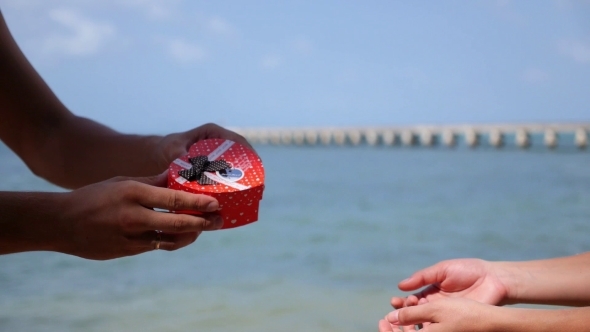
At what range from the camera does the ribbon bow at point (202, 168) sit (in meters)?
1.39

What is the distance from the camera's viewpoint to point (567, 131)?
2483cm

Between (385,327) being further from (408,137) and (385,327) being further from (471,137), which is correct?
(408,137)

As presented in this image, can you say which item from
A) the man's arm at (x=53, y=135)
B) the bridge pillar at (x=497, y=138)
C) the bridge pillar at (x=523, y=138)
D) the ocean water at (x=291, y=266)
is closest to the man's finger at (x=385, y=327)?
the man's arm at (x=53, y=135)

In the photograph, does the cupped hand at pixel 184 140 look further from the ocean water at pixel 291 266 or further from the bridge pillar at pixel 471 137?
the bridge pillar at pixel 471 137

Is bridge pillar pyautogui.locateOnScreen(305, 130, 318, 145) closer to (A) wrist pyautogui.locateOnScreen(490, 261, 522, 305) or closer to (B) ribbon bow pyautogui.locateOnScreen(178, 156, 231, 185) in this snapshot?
(A) wrist pyautogui.locateOnScreen(490, 261, 522, 305)

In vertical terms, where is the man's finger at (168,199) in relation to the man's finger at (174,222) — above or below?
above

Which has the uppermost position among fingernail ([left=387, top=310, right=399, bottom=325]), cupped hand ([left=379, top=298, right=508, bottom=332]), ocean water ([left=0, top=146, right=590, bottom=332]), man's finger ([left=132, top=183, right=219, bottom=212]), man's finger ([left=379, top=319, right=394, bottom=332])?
man's finger ([left=132, top=183, right=219, bottom=212])

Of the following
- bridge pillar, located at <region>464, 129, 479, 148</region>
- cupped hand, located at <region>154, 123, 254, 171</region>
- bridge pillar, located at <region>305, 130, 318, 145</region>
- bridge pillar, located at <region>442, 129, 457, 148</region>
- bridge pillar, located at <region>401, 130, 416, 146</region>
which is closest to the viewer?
cupped hand, located at <region>154, 123, 254, 171</region>

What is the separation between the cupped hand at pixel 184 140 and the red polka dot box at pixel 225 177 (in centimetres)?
4

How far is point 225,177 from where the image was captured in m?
1.43

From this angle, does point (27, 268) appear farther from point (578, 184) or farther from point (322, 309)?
point (578, 184)

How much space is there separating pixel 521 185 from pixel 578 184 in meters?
1.00

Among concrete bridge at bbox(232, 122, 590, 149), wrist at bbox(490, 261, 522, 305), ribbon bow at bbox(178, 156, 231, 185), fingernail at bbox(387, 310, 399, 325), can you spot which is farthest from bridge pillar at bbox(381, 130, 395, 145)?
ribbon bow at bbox(178, 156, 231, 185)

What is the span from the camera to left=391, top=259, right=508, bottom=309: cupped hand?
188cm
